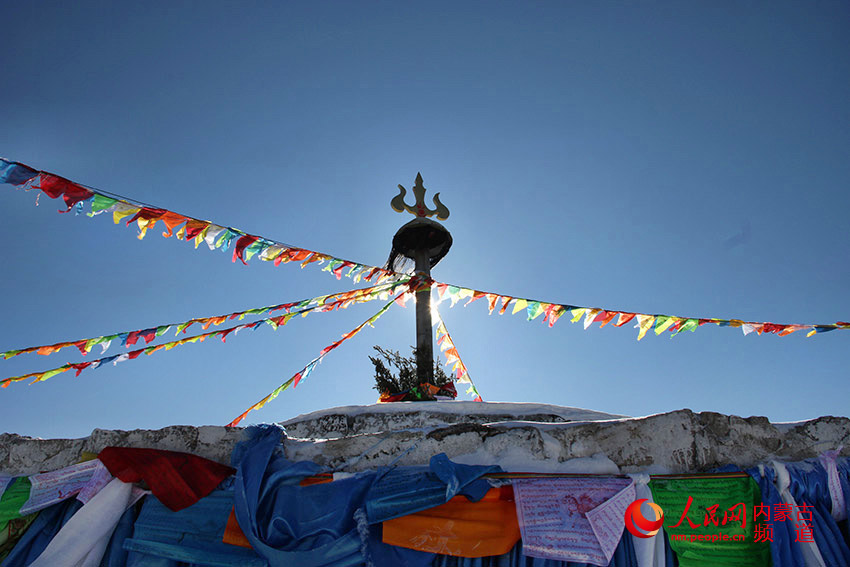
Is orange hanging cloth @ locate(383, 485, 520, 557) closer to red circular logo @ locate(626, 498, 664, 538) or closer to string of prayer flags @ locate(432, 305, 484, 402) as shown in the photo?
red circular logo @ locate(626, 498, 664, 538)

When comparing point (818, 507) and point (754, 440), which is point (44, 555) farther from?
point (818, 507)

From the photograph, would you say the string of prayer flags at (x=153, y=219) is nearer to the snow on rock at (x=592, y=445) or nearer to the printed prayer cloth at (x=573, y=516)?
the snow on rock at (x=592, y=445)

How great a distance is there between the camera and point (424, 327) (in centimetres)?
715

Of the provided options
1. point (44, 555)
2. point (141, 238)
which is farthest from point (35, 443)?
point (141, 238)

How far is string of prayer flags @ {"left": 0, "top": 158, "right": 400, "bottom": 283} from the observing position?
4.23m

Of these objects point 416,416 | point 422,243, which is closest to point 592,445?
point 416,416

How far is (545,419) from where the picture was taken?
443 cm

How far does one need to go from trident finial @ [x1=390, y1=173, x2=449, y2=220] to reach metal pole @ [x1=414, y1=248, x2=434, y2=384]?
2.33ft

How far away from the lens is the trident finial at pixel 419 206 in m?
8.07

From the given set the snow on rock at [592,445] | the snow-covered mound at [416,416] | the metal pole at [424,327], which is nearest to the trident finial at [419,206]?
the metal pole at [424,327]

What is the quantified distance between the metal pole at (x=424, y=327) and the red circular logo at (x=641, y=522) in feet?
13.9

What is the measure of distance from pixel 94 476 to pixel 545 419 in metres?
3.48

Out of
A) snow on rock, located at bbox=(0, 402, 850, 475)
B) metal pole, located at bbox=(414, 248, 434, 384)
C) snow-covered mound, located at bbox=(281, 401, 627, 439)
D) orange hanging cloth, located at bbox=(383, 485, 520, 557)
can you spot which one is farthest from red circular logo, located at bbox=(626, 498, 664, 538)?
metal pole, located at bbox=(414, 248, 434, 384)

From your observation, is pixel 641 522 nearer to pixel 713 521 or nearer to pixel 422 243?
pixel 713 521
